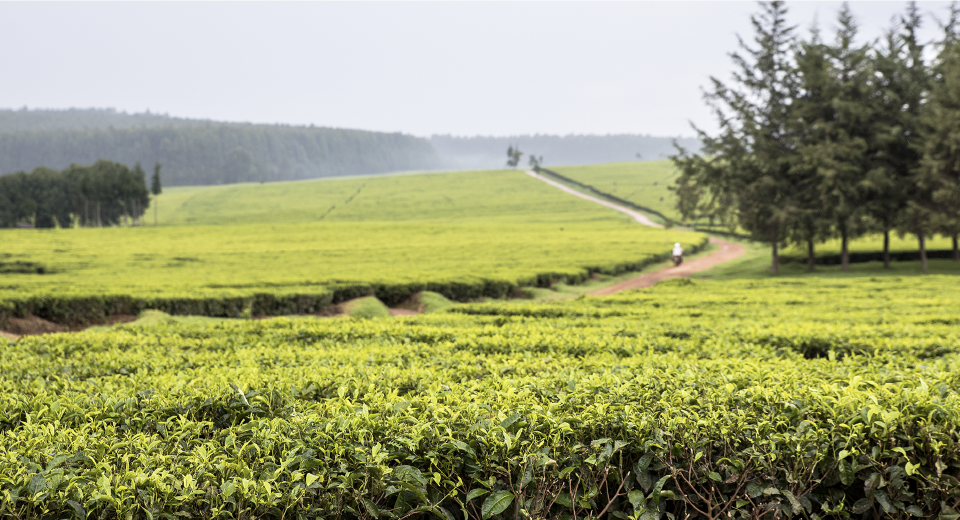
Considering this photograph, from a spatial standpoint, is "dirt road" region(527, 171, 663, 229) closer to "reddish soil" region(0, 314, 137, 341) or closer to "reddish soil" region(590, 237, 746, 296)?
"reddish soil" region(590, 237, 746, 296)

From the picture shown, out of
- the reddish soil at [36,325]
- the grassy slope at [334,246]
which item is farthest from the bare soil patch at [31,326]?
the grassy slope at [334,246]

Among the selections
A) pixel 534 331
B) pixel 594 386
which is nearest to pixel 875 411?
pixel 594 386

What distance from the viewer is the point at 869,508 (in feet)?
11.2

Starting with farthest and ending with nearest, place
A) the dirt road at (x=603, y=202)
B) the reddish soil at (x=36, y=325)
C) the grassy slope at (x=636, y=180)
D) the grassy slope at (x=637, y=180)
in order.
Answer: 1. the grassy slope at (x=636, y=180)
2. the grassy slope at (x=637, y=180)
3. the dirt road at (x=603, y=202)
4. the reddish soil at (x=36, y=325)

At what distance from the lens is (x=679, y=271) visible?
3444 centimetres

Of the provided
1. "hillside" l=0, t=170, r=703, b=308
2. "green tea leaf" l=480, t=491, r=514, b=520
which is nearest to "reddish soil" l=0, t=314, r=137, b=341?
"hillside" l=0, t=170, r=703, b=308

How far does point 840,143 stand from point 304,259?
30432 millimetres

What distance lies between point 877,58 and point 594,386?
1381 inches

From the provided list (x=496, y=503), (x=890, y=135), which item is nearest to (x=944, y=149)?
(x=890, y=135)

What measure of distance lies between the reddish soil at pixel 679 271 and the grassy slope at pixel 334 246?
2.24 meters

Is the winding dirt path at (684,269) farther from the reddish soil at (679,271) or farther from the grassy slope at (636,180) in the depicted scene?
the grassy slope at (636,180)

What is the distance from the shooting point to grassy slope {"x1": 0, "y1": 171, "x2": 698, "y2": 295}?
987 inches

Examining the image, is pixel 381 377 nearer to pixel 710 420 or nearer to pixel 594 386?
pixel 594 386

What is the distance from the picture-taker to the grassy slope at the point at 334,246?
2508 centimetres
